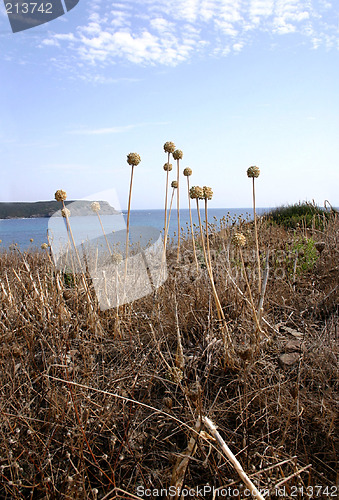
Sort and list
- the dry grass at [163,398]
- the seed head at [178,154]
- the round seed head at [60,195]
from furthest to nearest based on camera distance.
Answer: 1. the seed head at [178,154]
2. the round seed head at [60,195]
3. the dry grass at [163,398]

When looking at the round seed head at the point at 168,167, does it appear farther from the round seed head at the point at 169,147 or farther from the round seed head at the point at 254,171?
the round seed head at the point at 254,171

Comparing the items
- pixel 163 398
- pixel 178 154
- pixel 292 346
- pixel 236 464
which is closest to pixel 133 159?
pixel 178 154

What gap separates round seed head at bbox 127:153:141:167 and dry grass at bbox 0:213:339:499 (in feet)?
4.06

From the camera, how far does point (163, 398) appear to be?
2.05 meters

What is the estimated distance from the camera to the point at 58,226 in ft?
15.2

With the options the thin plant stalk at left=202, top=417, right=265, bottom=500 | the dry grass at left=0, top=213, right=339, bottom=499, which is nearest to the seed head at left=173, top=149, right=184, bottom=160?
the dry grass at left=0, top=213, right=339, bottom=499

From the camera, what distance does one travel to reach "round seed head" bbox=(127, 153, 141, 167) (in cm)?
273

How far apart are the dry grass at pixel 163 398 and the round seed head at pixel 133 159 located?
1.24 m

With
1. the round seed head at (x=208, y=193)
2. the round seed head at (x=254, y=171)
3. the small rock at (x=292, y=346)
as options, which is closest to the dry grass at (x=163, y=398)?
the small rock at (x=292, y=346)

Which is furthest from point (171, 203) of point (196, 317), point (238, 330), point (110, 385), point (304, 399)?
point (304, 399)

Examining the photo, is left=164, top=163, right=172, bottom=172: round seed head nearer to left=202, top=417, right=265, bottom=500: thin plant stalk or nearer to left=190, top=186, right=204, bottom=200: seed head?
left=190, top=186, right=204, bottom=200: seed head

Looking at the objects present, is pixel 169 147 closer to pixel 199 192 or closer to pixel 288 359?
pixel 199 192

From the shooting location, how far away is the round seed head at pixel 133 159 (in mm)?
2732

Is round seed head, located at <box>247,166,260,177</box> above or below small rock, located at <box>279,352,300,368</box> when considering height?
above
